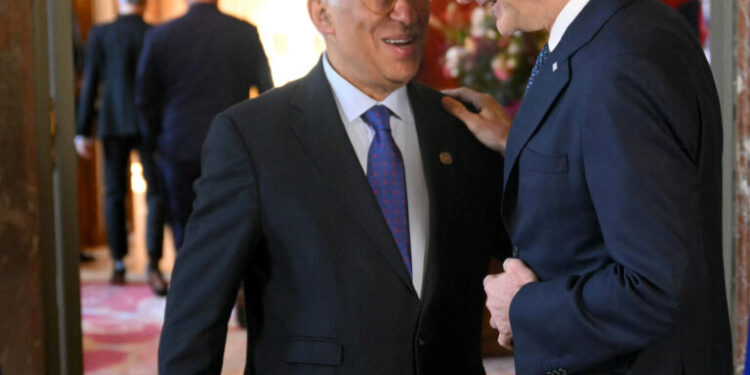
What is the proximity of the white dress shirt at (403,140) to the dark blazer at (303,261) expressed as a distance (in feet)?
0.10

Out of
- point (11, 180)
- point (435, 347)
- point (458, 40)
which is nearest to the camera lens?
point (435, 347)

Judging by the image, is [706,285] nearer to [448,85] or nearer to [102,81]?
[448,85]

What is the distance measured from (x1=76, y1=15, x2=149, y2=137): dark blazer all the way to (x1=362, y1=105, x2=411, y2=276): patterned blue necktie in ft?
11.8

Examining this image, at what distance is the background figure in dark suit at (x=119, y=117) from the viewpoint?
16.4ft

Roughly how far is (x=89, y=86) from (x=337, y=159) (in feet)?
12.7

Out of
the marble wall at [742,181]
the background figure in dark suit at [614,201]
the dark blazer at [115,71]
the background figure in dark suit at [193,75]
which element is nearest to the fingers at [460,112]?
the background figure in dark suit at [614,201]

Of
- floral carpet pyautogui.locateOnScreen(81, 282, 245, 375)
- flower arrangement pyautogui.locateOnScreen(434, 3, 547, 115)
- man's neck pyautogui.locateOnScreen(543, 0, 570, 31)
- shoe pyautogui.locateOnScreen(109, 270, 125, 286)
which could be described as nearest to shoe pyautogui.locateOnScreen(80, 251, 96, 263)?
floral carpet pyautogui.locateOnScreen(81, 282, 245, 375)

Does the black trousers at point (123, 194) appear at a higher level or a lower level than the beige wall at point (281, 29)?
lower

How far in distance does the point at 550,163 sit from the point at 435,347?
1.78 feet

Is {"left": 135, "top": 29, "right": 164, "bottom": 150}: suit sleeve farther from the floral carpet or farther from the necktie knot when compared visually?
the necktie knot

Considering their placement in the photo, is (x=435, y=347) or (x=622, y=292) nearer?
(x=622, y=292)

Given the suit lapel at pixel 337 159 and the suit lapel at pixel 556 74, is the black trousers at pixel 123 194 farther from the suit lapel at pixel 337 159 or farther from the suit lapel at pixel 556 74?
the suit lapel at pixel 556 74

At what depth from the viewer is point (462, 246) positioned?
5.52 feet

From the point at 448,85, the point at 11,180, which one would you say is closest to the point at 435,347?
the point at 11,180
